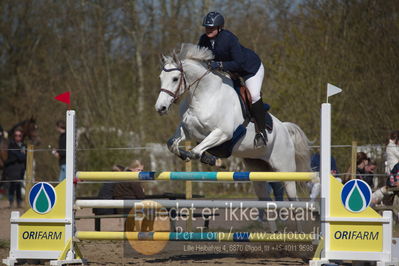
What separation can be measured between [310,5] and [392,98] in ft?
9.90

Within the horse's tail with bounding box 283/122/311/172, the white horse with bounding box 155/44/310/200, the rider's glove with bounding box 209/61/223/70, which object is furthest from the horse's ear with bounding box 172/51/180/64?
the horse's tail with bounding box 283/122/311/172

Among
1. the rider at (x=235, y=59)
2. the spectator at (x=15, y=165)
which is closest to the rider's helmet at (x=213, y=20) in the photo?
the rider at (x=235, y=59)

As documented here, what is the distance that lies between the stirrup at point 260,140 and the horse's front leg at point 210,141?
0.47 m

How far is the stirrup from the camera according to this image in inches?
250

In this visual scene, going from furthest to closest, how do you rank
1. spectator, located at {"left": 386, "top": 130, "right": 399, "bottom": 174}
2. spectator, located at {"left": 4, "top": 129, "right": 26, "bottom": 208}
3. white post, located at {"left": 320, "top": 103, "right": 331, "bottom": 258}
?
spectator, located at {"left": 4, "top": 129, "right": 26, "bottom": 208} < spectator, located at {"left": 386, "top": 130, "right": 399, "bottom": 174} < white post, located at {"left": 320, "top": 103, "right": 331, "bottom": 258}

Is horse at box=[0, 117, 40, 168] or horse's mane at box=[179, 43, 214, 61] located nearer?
horse's mane at box=[179, 43, 214, 61]

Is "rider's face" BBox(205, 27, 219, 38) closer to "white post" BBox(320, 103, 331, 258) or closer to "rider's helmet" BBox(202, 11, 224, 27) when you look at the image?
"rider's helmet" BBox(202, 11, 224, 27)

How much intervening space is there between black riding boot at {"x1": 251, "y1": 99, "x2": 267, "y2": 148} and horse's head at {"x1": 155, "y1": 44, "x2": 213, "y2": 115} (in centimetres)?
58

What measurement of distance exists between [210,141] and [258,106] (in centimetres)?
70

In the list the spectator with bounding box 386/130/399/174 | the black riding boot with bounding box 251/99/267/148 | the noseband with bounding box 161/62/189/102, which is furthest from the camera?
the spectator with bounding box 386/130/399/174

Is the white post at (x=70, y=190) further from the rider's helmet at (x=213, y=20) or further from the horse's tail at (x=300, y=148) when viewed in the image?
the horse's tail at (x=300, y=148)

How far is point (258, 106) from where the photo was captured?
6.23 meters

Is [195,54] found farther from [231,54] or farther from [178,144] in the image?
[178,144]

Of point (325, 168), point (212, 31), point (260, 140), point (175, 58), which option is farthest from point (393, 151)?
point (175, 58)
